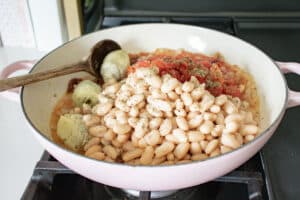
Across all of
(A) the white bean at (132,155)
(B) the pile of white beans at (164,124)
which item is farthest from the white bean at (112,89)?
(A) the white bean at (132,155)

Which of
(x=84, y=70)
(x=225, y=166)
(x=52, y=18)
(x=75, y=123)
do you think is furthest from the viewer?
(x=52, y=18)

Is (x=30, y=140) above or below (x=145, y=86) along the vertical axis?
below

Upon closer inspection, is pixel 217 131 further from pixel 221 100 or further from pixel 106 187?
pixel 106 187

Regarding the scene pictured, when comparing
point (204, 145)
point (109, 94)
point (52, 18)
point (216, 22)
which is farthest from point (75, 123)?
point (216, 22)

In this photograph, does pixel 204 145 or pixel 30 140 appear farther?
pixel 30 140

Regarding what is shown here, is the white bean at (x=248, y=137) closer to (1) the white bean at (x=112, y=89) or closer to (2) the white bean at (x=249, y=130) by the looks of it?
(2) the white bean at (x=249, y=130)

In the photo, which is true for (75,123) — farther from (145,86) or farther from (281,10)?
(281,10)

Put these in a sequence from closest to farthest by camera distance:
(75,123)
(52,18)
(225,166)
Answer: (225,166)
(75,123)
(52,18)

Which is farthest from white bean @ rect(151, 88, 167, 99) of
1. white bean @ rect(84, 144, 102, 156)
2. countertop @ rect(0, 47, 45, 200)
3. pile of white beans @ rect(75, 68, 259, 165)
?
countertop @ rect(0, 47, 45, 200)
